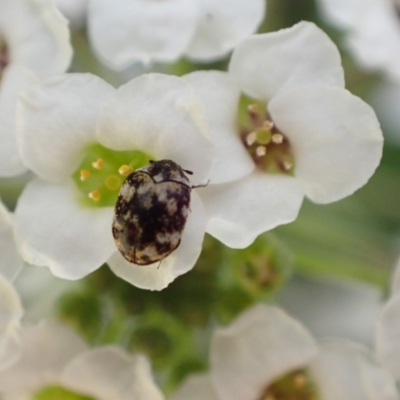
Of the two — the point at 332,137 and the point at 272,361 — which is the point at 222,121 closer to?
A: the point at 332,137

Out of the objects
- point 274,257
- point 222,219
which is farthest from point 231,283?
point 222,219

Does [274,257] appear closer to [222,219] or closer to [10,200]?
[222,219]

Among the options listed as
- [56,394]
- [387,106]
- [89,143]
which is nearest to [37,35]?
[89,143]

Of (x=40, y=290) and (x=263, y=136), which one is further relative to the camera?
(x=40, y=290)

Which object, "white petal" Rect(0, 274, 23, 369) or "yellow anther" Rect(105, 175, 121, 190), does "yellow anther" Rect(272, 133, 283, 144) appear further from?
"white petal" Rect(0, 274, 23, 369)

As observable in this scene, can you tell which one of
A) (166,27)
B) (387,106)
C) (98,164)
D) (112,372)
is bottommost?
(387,106)

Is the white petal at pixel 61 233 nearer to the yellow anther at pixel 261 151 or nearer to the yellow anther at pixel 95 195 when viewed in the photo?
the yellow anther at pixel 95 195
